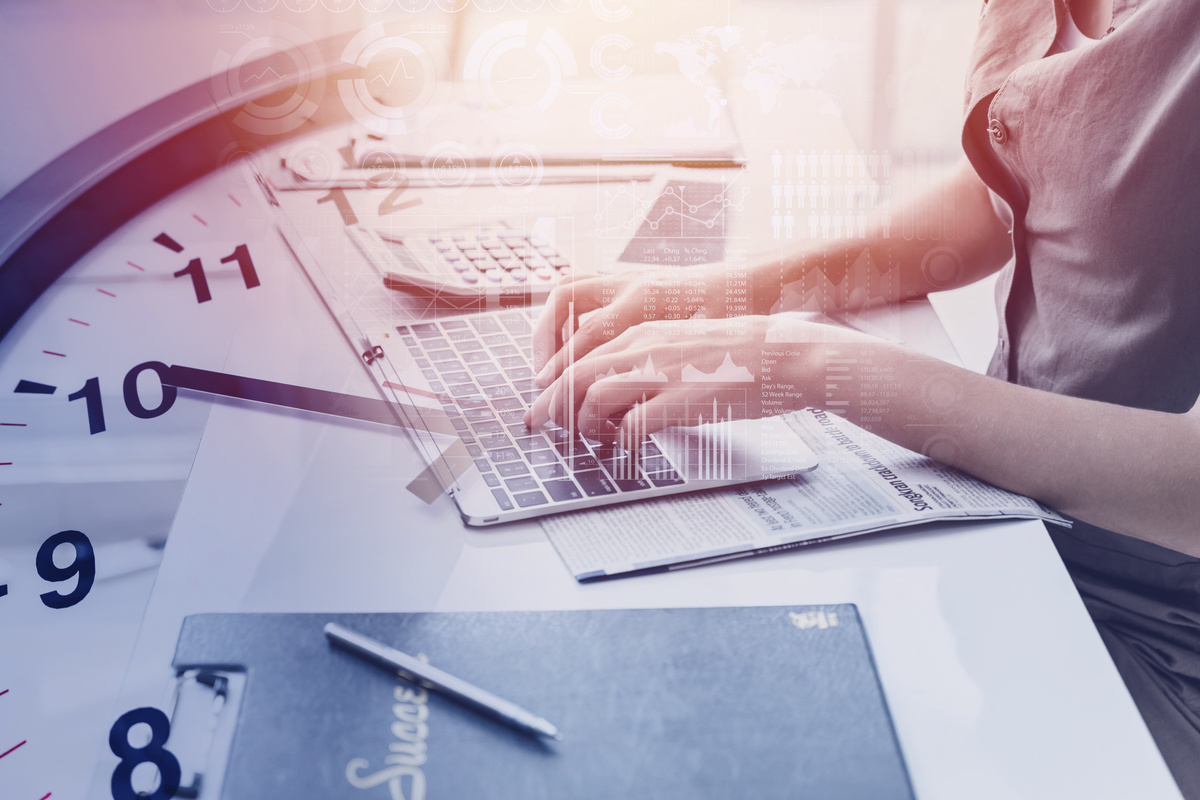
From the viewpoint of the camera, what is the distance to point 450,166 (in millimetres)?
571

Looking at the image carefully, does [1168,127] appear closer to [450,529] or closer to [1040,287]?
[1040,287]

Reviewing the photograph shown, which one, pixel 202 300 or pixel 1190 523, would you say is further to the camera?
pixel 202 300

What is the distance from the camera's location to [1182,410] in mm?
458

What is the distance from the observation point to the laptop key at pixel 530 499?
0.41 metres

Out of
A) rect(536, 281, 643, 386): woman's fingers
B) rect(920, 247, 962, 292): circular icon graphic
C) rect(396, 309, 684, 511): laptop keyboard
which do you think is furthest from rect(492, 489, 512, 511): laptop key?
rect(920, 247, 962, 292): circular icon graphic

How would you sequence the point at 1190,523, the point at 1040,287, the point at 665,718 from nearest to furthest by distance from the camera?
the point at 665,718 → the point at 1190,523 → the point at 1040,287

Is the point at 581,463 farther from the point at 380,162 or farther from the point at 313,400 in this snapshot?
the point at 380,162

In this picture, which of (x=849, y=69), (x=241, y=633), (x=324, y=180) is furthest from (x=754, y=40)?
(x=241, y=633)

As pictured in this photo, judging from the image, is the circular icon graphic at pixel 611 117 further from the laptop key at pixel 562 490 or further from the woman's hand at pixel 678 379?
the laptop key at pixel 562 490

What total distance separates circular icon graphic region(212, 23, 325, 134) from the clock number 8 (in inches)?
16.8

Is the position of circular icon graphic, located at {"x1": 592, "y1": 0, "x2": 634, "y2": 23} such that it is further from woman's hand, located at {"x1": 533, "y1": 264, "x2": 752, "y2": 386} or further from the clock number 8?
the clock number 8

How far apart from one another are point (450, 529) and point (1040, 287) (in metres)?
0.46

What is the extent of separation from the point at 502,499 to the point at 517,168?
288mm

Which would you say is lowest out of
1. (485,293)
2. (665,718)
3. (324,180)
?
(665,718)
